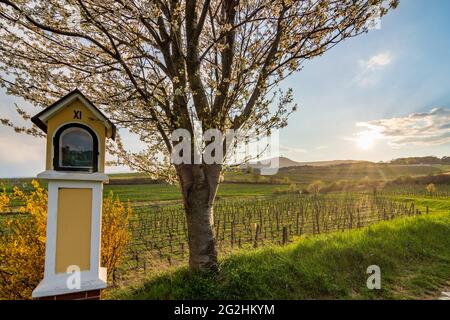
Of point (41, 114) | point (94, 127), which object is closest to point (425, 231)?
point (94, 127)

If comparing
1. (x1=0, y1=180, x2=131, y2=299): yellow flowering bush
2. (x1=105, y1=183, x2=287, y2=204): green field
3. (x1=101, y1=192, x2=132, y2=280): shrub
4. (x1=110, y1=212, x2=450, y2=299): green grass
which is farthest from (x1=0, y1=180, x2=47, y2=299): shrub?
(x1=105, y1=183, x2=287, y2=204): green field

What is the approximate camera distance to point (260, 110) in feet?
17.9

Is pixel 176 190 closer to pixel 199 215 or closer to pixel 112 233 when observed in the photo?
pixel 112 233

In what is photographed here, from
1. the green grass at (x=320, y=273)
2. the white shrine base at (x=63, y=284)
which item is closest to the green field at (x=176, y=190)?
the green grass at (x=320, y=273)

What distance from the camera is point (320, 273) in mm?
5660

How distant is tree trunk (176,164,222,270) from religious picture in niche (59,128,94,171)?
2.16m

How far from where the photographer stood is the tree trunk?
17.5 feet

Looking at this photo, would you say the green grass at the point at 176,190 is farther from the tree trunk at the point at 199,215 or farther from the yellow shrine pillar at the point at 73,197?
the yellow shrine pillar at the point at 73,197

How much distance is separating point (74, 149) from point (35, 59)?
285 cm

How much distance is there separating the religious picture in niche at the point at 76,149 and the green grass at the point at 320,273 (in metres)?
2.82

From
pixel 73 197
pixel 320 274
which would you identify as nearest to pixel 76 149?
pixel 73 197

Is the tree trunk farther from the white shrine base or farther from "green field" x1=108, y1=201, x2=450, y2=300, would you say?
the white shrine base

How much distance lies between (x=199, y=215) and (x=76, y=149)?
8.71ft
